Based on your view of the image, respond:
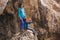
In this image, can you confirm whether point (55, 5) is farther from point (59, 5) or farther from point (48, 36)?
point (48, 36)

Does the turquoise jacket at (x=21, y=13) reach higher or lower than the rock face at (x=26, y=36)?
higher

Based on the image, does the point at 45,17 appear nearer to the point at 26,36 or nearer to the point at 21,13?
the point at 21,13

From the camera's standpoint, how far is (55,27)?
5.55 metres

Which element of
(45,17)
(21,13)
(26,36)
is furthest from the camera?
(45,17)

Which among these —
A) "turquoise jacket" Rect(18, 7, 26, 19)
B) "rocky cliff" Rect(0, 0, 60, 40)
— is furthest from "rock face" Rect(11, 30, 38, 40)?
"rocky cliff" Rect(0, 0, 60, 40)

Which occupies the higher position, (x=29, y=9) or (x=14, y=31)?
(x=29, y=9)

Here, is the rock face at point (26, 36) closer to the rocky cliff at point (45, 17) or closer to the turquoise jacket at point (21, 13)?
the turquoise jacket at point (21, 13)

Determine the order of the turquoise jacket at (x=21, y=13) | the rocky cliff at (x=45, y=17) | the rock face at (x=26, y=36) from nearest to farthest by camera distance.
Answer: the rock face at (x=26, y=36) < the turquoise jacket at (x=21, y=13) < the rocky cliff at (x=45, y=17)

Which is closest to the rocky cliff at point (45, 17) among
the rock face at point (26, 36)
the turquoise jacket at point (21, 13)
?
the turquoise jacket at point (21, 13)

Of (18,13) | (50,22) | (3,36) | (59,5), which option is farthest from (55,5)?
(3,36)

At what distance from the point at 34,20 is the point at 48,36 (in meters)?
0.52

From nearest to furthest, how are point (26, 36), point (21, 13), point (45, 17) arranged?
point (26, 36)
point (21, 13)
point (45, 17)

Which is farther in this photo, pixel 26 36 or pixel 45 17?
pixel 45 17

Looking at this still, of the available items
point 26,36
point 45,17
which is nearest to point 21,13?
point 26,36
